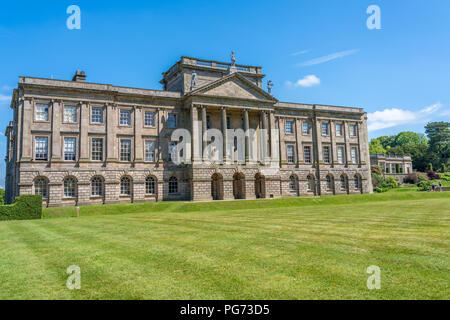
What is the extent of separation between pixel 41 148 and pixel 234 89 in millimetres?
25373

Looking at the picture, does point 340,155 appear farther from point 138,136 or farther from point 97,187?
point 97,187

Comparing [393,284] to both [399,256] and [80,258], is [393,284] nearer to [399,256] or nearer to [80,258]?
[399,256]

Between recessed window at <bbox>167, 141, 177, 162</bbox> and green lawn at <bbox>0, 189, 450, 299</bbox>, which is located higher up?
recessed window at <bbox>167, 141, 177, 162</bbox>

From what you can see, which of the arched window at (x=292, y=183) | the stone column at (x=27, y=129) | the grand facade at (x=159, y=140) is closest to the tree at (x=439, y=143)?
the grand facade at (x=159, y=140)

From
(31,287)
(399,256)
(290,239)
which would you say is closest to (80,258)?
(31,287)

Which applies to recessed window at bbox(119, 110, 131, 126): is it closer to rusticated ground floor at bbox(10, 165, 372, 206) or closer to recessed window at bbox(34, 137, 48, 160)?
rusticated ground floor at bbox(10, 165, 372, 206)

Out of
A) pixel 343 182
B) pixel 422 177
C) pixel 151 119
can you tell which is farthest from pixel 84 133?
pixel 422 177

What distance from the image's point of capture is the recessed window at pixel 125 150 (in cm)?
4328

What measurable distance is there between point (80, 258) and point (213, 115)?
3872cm

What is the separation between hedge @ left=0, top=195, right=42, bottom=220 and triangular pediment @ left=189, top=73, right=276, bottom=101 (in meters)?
22.6

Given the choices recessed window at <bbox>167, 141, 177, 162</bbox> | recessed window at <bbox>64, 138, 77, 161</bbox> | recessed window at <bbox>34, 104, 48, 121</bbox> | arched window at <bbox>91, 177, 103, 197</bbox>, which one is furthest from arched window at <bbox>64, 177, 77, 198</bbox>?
recessed window at <bbox>167, 141, 177, 162</bbox>

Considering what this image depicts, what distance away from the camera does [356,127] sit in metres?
60.0

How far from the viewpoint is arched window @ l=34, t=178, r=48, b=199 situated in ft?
126
